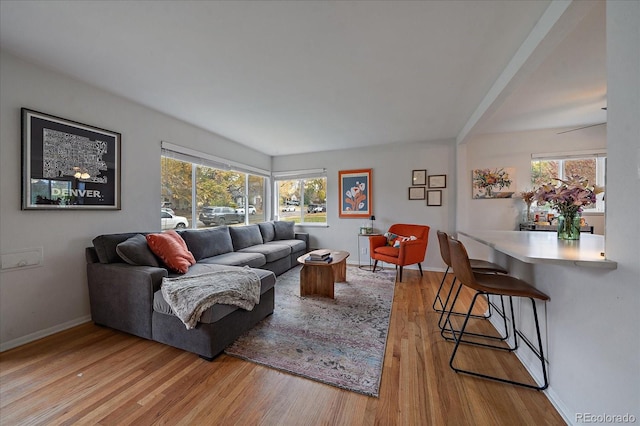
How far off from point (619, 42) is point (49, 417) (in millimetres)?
3264

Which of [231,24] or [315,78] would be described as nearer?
[231,24]

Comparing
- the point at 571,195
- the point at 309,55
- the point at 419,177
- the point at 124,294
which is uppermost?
the point at 309,55

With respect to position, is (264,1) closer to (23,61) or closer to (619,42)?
(619,42)

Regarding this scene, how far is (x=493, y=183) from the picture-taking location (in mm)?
3951

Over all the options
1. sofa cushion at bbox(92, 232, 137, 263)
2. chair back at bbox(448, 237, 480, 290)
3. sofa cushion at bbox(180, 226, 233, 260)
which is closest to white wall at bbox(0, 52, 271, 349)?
sofa cushion at bbox(92, 232, 137, 263)

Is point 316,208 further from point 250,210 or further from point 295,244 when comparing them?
point 250,210

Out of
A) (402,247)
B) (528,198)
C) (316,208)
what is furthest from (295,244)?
(528,198)

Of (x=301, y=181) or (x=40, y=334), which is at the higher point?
(x=301, y=181)

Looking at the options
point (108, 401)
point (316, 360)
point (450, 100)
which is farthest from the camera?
point (450, 100)

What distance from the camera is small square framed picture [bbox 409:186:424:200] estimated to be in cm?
433

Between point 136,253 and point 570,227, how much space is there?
364 centimetres

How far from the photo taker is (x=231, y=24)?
1.56 metres

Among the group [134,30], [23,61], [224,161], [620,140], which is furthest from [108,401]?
[224,161]

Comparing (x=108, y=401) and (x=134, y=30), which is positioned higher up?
(x=134, y=30)
